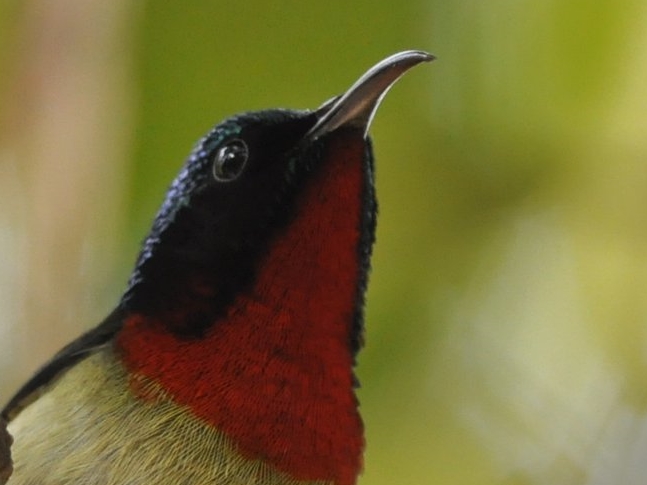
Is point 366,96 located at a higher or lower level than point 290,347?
higher

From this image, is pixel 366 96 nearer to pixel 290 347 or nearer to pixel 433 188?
pixel 290 347

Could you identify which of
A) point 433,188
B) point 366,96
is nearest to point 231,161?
point 366,96

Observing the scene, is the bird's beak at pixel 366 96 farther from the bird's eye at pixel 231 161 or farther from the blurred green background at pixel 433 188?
the blurred green background at pixel 433 188

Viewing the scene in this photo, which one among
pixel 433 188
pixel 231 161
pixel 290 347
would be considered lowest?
pixel 433 188

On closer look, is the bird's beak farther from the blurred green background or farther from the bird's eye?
the blurred green background

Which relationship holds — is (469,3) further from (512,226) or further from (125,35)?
(125,35)

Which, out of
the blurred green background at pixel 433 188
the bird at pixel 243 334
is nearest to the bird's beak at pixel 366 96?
the bird at pixel 243 334

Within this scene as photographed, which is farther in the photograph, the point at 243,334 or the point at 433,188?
the point at 433,188
